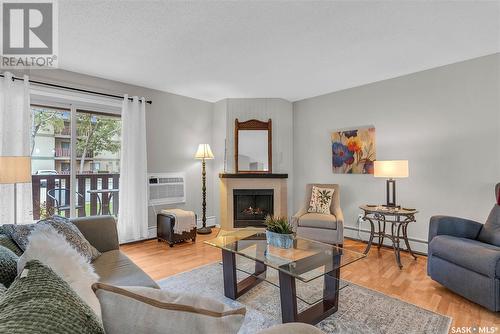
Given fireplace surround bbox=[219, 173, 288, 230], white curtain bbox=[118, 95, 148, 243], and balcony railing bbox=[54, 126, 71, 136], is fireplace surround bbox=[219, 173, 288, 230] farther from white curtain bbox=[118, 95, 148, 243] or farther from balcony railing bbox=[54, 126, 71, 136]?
balcony railing bbox=[54, 126, 71, 136]

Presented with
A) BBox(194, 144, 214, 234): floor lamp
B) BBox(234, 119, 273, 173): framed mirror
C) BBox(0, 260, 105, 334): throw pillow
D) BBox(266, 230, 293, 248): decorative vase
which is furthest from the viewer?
BBox(234, 119, 273, 173): framed mirror

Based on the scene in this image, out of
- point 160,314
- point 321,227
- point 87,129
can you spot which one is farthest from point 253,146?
point 160,314

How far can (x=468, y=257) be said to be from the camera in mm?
2148

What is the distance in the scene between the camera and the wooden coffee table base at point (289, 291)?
1.78 meters

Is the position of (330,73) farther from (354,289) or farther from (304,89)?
(354,289)

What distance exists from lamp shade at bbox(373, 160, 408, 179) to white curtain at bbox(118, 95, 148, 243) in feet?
10.9

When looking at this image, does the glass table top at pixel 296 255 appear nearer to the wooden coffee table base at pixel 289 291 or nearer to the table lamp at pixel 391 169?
the wooden coffee table base at pixel 289 291

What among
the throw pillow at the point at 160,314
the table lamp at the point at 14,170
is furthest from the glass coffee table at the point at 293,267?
the table lamp at the point at 14,170

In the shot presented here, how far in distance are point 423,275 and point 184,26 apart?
3.45 m

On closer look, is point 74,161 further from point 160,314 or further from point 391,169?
point 391,169

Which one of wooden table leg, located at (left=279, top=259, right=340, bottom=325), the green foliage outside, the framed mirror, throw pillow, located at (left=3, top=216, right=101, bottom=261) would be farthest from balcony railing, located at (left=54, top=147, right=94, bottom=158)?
wooden table leg, located at (left=279, top=259, right=340, bottom=325)

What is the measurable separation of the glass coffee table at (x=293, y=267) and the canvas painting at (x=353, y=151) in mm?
1967

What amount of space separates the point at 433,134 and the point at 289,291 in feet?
9.51

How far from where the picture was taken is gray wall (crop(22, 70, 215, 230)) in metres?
4.10
